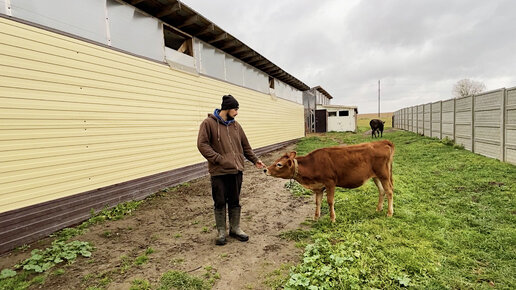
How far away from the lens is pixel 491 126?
316 inches

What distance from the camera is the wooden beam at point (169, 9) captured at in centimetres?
664

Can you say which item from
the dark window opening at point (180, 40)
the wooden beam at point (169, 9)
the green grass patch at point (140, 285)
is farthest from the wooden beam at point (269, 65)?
the green grass patch at point (140, 285)

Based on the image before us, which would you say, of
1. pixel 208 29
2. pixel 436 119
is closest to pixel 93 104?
pixel 208 29

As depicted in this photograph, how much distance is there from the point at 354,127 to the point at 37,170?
28491 millimetres

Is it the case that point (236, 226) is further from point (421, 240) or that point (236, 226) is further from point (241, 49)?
point (241, 49)

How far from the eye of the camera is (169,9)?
265 inches

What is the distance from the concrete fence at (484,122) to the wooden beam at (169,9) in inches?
372

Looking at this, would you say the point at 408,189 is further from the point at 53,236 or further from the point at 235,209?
the point at 53,236

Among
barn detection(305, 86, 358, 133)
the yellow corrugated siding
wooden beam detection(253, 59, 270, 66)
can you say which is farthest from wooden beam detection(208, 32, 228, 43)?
barn detection(305, 86, 358, 133)

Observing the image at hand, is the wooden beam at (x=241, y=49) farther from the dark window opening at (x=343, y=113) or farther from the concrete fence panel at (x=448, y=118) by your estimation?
the dark window opening at (x=343, y=113)

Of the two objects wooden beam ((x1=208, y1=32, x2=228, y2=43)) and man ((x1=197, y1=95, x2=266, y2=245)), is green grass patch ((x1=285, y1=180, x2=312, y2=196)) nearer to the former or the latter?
man ((x1=197, y1=95, x2=266, y2=245))

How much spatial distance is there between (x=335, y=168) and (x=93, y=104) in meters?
4.81

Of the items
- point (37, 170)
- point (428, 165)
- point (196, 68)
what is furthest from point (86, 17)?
point (428, 165)

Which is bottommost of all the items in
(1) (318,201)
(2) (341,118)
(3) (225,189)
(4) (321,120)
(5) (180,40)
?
(1) (318,201)
